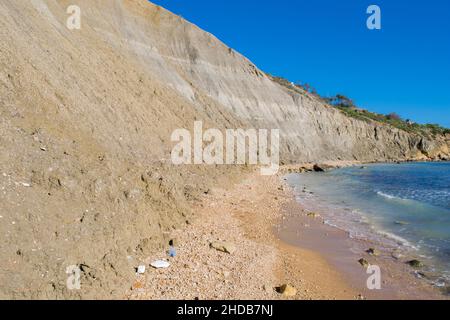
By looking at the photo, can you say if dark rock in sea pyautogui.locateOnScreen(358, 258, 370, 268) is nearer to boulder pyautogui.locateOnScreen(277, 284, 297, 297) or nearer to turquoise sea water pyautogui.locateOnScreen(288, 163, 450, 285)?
turquoise sea water pyautogui.locateOnScreen(288, 163, 450, 285)

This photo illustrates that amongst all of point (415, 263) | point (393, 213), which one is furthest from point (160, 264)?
point (393, 213)

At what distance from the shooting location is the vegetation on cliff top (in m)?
62.9

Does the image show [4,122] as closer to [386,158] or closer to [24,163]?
[24,163]

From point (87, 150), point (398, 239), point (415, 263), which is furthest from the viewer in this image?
point (398, 239)

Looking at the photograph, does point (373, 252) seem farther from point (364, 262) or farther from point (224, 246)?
point (224, 246)

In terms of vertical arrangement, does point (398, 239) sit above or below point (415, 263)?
above

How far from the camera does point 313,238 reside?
431 inches

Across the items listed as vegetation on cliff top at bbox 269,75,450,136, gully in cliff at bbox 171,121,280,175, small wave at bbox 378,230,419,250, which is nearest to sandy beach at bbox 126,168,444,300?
small wave at bbox 378,230,419,250

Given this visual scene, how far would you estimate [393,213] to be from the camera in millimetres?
15258

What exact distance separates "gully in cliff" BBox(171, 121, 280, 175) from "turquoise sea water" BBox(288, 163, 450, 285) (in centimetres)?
493

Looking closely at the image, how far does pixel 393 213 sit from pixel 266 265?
31.0 ft
